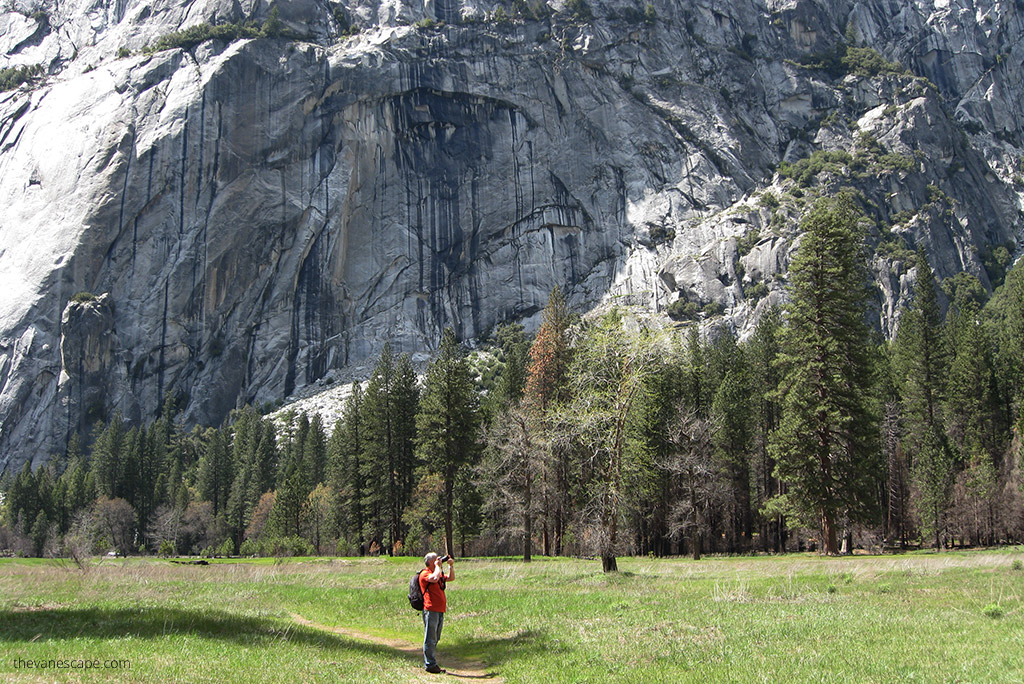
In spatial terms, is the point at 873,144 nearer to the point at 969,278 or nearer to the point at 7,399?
the point at 969,278

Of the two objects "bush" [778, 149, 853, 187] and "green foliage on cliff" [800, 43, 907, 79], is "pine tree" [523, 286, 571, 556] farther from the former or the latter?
"green foliage on cliff" [800, 43, 907, 79]

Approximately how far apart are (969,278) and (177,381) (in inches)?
4819

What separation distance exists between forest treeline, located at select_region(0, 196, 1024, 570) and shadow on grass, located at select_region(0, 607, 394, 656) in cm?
1147

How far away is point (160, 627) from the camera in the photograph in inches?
473

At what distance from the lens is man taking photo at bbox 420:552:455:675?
388 inches

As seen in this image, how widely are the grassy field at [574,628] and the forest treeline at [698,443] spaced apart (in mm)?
6737

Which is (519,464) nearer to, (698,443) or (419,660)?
(698,443)

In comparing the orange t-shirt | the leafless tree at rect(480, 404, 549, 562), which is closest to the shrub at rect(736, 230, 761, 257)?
the leafless tree at rect(480, 404, 549, 562)

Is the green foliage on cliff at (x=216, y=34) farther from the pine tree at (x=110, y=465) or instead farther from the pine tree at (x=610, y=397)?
the pine tree at (x=610, y=397)

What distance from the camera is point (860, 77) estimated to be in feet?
450

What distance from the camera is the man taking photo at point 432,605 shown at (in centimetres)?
987

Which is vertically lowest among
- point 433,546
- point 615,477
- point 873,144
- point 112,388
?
point 433,546

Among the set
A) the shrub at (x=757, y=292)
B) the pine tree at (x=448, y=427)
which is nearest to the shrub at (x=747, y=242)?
the shrub at (x=757, y=292)

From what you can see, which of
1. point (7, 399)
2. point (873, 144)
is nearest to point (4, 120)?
point (7, 399)
